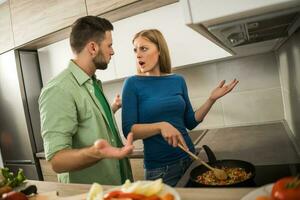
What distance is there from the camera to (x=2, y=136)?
2.52m

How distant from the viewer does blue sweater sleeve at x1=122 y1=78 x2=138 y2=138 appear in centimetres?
125

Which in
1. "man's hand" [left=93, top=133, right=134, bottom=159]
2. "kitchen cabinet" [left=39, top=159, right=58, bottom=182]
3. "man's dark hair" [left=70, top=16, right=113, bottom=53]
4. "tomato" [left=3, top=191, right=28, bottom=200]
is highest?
"man's dark hair" [left=70, top=16, right=113, bottom=53]

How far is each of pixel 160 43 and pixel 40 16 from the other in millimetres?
1145

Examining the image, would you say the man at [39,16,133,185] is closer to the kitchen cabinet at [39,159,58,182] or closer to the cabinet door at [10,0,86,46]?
the cabinet door at [10,0,86,46]

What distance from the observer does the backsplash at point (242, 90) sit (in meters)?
1.87

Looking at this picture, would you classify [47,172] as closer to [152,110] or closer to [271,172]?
[152,110]

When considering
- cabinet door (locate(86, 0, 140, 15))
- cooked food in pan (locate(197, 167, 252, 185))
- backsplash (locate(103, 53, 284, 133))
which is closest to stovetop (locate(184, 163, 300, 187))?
cooked food in pan (locate(197, 167, 252, 185))

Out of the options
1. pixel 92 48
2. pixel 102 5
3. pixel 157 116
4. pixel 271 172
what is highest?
pixel 102 5

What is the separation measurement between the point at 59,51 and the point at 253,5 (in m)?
1.94

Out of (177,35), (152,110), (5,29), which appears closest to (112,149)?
(152,110)

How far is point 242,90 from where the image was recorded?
6.36ft

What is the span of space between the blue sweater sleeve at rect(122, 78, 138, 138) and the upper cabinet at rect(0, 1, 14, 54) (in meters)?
1.54

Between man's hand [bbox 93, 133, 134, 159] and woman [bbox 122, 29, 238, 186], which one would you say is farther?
woman [bbox 122, 29, 238, 186]

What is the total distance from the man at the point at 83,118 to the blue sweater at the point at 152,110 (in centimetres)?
10
